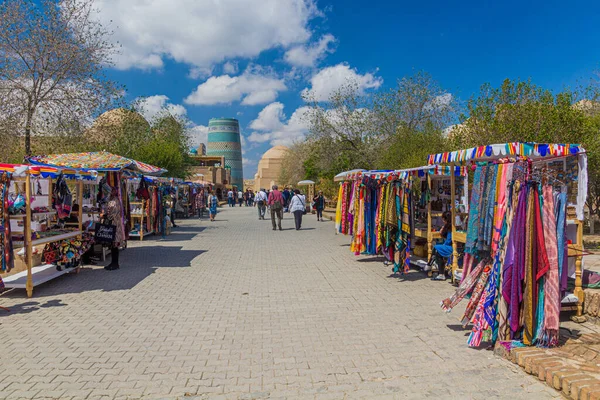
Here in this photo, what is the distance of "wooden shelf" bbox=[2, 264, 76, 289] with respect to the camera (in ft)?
22.1

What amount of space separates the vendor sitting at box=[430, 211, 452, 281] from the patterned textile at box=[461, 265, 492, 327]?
106 inches

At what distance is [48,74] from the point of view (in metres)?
13.9

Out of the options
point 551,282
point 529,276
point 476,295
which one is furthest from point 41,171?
point 551,282

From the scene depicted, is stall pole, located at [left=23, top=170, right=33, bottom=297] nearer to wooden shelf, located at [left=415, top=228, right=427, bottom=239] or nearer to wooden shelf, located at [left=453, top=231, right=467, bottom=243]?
wooden shelf, located at [left=453, top=231, right=467, bottom=243]

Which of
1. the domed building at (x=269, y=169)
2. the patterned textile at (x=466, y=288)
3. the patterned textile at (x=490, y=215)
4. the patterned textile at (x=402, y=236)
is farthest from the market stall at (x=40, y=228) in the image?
the domed building at (x=269, y=169)

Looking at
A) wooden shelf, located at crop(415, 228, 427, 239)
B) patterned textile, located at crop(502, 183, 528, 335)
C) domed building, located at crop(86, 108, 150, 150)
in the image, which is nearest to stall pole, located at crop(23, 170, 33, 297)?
patterned textile, located at crop(502, 183, 528, 335)

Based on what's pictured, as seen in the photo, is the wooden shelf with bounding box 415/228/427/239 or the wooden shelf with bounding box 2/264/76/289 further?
the wooden shelf with bounding box 415/228/427/239

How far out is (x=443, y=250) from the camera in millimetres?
7602

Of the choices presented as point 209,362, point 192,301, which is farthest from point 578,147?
point 192,301

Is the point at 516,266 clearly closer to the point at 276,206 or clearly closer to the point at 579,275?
the point at 579,275

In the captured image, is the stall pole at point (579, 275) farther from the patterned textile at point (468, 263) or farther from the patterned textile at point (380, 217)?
the patterned textile at point (380, 217)

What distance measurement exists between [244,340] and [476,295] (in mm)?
2651

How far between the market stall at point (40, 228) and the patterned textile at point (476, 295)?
6277 millimetres

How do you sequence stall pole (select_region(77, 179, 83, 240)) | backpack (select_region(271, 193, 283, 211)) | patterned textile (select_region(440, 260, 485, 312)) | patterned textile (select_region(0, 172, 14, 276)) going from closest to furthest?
patterned textile (select_region(440, 260, 485, 312)) → patterned textile (select_region(0, 172, 14, 276)) → stall pole (select_region(77, 179, 83, 240)) → backpack (select_region(271, 193, 283, 211))
